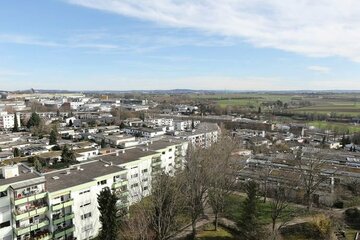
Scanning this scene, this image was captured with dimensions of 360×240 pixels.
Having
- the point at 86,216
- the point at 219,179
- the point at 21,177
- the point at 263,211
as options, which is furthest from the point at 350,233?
the point at 21,177

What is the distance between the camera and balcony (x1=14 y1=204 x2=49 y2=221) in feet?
79.6

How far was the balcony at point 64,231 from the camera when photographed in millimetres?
26453

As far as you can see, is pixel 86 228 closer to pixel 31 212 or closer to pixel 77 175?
pixel 77 175

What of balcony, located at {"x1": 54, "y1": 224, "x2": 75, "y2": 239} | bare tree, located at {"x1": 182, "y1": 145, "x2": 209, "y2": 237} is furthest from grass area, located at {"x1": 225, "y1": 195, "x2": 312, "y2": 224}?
balcony, located at {"x1": 54, "y1": 224, "x2": 75, "y2": 239}

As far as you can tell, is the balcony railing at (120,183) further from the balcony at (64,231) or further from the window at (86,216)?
the balcony at (64,231)

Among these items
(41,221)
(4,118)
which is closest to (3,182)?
(41,221)

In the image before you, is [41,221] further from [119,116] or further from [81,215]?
[119,116]

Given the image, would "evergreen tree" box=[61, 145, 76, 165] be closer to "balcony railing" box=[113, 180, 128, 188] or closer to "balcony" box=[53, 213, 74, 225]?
"balcony railing" box=[113, 180, 128, 188]

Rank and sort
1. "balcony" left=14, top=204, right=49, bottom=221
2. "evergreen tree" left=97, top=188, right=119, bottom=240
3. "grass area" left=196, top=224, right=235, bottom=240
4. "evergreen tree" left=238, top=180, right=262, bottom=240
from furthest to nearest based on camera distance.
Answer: "grass area" left=196, top=224, right=235, bottom=240, "evergreen tree" left=238, top=180, right=262, bottom=240, "balcony" left=14, top=204, right=49, bottom=221, "evergreen tree" left=97, top=188, right=119, bottom=240

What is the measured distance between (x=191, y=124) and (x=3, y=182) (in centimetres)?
7613

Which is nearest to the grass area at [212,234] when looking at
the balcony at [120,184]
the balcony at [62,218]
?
the balcony at [120,184]

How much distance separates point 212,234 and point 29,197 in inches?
713

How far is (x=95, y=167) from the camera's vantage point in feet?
110

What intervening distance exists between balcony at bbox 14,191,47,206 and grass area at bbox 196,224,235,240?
50.9 feet
